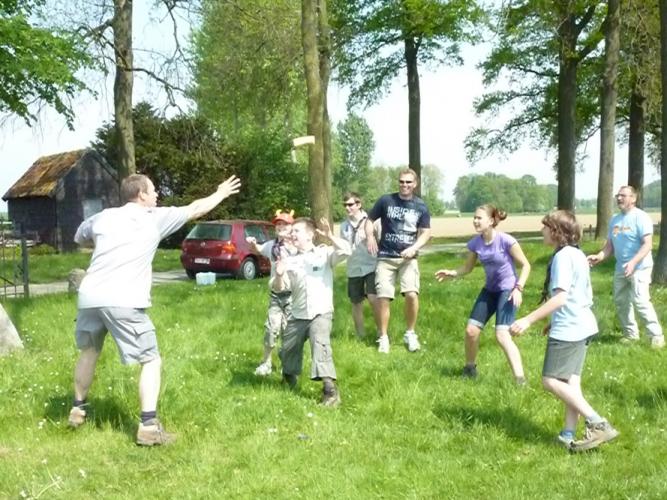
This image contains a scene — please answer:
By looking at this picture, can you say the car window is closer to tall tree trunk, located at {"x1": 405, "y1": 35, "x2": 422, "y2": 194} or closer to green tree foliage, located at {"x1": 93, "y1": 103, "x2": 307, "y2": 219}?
tall tree trunk, located at {"x1": 405, "y1": 35, "x2": 422, "y2": 194}

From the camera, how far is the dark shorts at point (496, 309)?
7305 millimetres

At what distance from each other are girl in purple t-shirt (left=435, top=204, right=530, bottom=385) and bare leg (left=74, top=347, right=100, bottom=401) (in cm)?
312

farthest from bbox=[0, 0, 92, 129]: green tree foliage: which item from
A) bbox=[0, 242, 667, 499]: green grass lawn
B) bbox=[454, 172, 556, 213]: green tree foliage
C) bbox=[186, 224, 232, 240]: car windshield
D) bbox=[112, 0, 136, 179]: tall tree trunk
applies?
bbox=[454, 172, 556, 213]: green tree foliage

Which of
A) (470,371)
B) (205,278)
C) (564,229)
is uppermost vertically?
(564,229)

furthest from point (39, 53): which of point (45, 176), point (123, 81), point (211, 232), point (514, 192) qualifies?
point (514, 192)

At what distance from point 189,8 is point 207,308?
11.7 meters

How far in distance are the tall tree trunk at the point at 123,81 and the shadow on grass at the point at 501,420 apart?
1621 centimetres

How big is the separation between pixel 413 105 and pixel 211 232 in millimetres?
11778

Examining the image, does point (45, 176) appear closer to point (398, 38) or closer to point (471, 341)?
point (398, 38)

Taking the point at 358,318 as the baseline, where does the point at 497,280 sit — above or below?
above

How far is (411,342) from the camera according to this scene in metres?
9.06

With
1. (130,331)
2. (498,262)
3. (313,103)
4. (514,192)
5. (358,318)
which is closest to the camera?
(130,331)

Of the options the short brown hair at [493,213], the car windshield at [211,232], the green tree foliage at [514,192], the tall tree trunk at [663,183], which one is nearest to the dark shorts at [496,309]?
the short brown hair at [493,213]

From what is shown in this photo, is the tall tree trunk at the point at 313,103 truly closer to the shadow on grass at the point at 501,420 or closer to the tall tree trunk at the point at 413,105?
the shadow on grass at the point at 501,420
